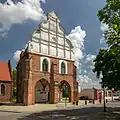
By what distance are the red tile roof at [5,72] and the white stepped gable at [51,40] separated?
12.4 metres

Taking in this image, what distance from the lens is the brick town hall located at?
48.2m

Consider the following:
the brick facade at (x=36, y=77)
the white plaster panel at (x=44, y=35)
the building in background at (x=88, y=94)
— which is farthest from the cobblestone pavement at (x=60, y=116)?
the building in background at (x=88, y=94)

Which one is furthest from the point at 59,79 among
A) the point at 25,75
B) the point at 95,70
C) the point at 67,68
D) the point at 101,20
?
the point at 101,20

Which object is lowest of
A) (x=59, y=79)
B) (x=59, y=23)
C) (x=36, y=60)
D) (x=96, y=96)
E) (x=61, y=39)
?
(x=96, y=96)

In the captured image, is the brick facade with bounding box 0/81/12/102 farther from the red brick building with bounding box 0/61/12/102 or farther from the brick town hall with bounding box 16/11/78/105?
the brick town hall with bounding box 16/11/78/105

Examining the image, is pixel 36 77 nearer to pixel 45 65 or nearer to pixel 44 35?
pixel 45 65

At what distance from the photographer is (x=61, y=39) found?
183ft

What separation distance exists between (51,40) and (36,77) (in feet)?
29.5

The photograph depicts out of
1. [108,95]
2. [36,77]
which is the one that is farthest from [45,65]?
[108,95]

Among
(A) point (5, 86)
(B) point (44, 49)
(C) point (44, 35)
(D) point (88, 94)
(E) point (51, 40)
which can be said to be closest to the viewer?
(B) point (44, 49)

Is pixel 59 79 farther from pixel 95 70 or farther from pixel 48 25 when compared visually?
pixel 95 70

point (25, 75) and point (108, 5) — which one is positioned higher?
point (108, 5)

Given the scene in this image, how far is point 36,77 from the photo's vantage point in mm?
49469

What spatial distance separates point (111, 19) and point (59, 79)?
34.4 m
